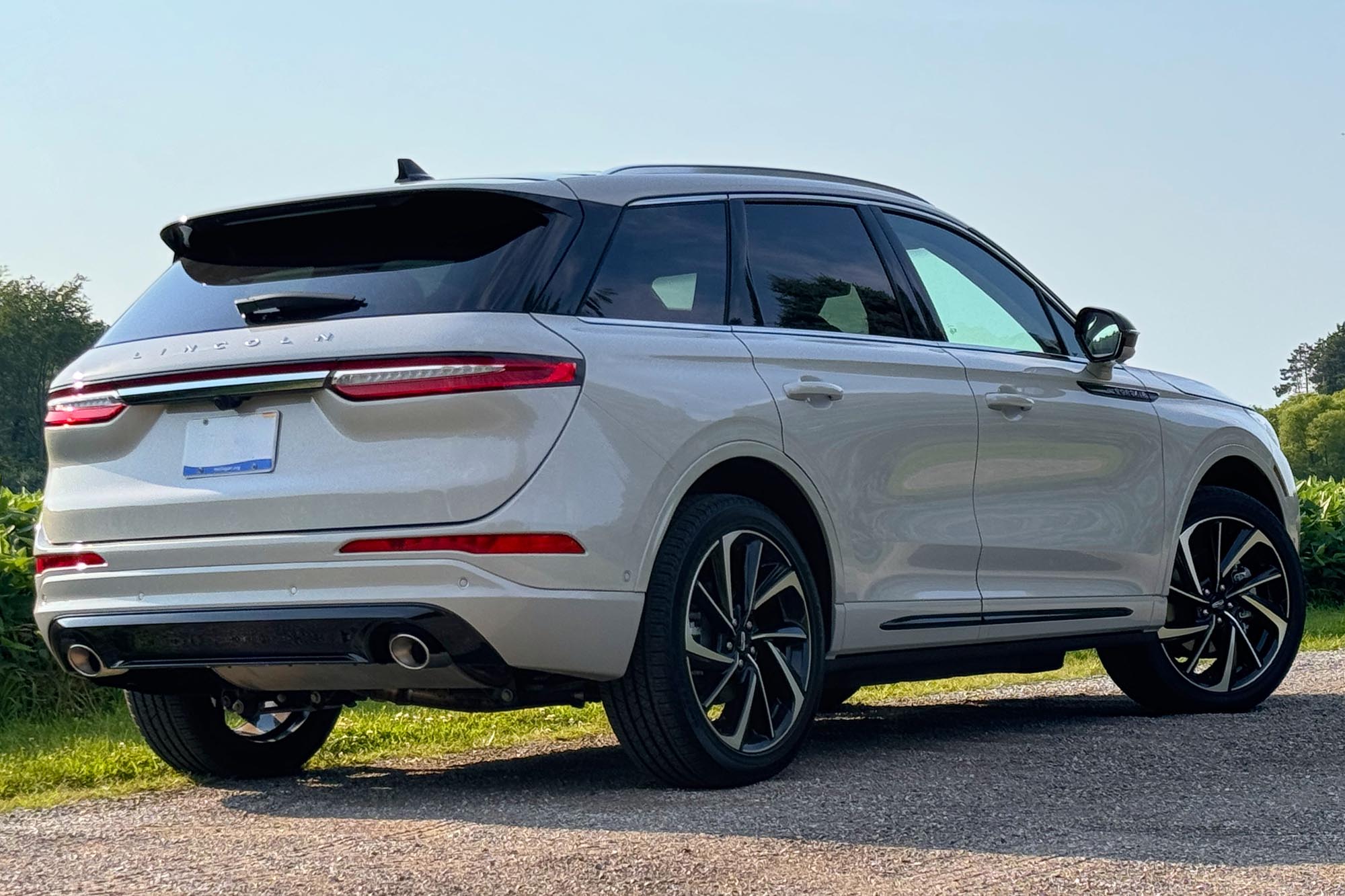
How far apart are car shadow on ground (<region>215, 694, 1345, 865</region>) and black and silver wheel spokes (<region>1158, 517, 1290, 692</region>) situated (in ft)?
1.26

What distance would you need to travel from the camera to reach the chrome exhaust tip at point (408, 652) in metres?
4.71

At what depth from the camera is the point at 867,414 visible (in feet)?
18.8

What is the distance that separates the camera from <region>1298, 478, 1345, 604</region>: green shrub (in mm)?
17984

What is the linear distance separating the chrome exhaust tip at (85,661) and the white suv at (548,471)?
1 cm

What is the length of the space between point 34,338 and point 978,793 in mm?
96421

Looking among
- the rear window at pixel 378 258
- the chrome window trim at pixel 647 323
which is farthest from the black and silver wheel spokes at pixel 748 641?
the rear window at pixel 378 258

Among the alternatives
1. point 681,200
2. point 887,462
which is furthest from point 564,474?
point 887,462

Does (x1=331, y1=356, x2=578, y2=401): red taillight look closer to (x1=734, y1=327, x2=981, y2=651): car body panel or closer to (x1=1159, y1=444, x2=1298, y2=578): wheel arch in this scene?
(x1=734, y1=327, x2=981, y2=651): car body panel

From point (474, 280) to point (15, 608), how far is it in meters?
4.70

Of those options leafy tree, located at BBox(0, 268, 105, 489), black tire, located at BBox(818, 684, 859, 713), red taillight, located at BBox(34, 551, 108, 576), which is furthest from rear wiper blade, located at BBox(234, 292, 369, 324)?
leafy tree, located at BBox(0, 268, 105, 489)

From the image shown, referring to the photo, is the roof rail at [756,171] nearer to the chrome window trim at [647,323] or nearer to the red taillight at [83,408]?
the chrome window trim at [647,323]

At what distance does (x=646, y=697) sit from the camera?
16.3 ft

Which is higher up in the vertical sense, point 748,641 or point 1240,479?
point 1240,479

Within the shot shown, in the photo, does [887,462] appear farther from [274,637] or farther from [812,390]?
[274,637]
